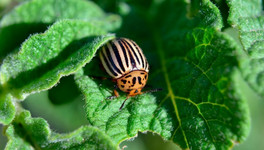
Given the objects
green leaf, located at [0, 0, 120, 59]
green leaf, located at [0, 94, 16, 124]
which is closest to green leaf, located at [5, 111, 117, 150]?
green leaf, located at [0, 94, 16, 124]

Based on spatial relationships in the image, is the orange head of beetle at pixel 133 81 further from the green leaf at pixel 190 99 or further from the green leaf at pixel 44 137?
the green leaf at pixel 44 137

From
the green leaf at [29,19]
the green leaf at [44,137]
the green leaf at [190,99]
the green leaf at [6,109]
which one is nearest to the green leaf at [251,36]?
the green leaf at [190,99]

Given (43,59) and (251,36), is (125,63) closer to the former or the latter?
(43,59)

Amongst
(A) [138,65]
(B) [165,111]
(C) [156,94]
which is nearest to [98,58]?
(A) [138,65]

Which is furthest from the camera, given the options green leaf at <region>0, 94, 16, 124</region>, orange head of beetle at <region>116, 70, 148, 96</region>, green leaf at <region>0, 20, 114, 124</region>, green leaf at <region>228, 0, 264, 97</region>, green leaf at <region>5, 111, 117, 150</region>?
orange head of beetle at <region>116, 70, 148, 96</region>

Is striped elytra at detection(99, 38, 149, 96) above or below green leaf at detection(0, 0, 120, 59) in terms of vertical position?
below

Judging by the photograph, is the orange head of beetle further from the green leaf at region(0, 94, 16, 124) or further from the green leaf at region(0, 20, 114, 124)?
the green leaf at region(0, 94, 16, 124)

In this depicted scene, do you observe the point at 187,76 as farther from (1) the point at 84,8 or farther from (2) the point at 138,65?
(1) the point at 84,8
